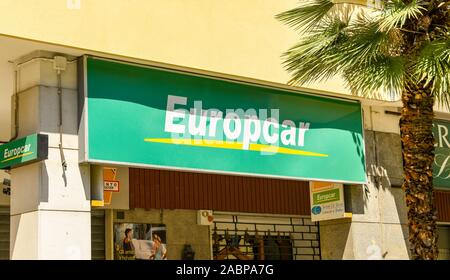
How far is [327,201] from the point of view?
1361cm

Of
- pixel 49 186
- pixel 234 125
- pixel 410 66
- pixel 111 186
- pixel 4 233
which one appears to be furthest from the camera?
pixel 4 233

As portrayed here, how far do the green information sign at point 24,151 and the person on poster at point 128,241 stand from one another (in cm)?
414

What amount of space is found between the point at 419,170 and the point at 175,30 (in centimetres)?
382

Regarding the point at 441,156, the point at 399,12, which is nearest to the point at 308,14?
the point at 399,12

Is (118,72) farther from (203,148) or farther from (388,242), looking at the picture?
(388,242)

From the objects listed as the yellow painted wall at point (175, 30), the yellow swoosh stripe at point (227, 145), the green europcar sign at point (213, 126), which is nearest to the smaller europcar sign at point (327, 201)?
the green europcar sign at point (213, 126)

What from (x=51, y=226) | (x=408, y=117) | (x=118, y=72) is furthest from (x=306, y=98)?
(x=51, y=226)

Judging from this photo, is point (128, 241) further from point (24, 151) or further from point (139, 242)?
point (24, 151)

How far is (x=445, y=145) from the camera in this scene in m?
15.0

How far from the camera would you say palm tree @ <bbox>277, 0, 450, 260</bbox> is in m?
10.8

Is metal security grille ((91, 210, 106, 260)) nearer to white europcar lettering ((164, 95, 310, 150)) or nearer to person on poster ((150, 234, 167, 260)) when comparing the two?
person on poster ((150, 234, 167, 260))

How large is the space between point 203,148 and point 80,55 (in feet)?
7.10
